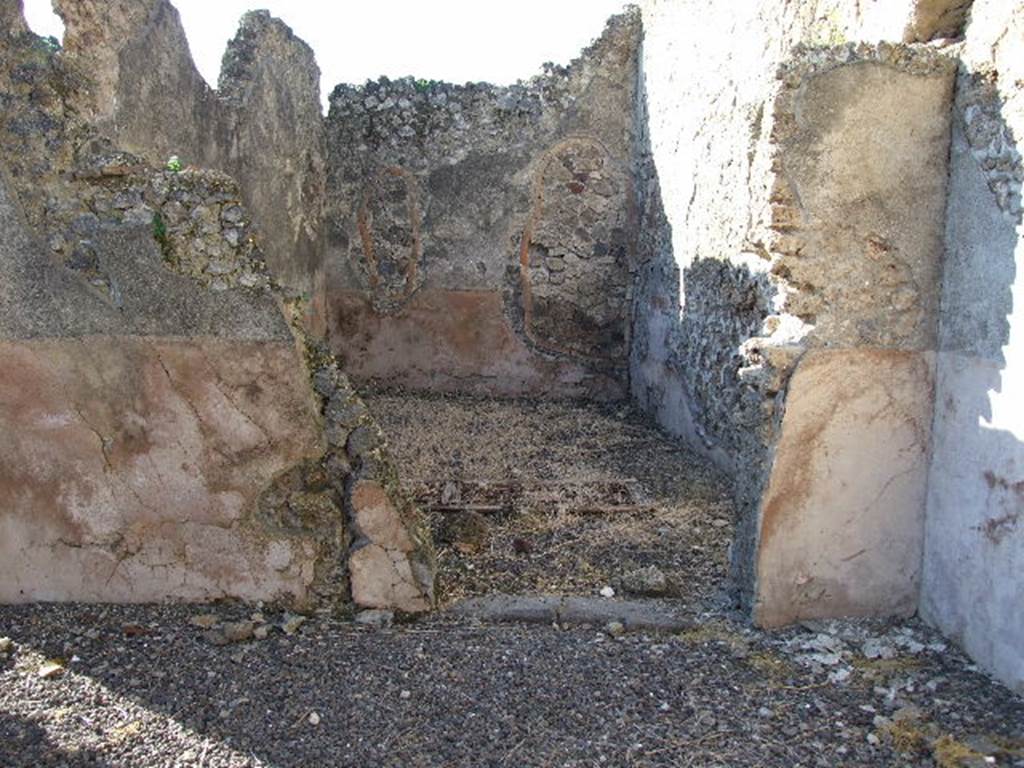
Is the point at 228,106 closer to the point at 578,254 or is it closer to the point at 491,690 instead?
the point at 578,254

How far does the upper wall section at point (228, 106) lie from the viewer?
3.83m

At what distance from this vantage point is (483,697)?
2748mm

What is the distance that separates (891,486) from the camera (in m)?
3.12

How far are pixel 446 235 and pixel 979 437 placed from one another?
204 inches

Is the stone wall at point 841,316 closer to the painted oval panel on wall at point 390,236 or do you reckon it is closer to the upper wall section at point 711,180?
the upper wall section at point 711,180

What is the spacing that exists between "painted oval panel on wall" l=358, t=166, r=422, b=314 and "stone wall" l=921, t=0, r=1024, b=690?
5.03 meters

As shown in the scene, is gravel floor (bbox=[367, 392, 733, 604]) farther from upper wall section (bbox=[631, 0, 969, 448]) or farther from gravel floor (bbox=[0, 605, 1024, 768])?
gravel floor (bbox=[0, 605, 1024, 768])

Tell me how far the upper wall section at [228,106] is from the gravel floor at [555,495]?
172 centimetres

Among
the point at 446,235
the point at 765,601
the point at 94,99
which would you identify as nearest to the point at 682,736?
the point at 765,601

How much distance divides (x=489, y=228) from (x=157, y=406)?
4499 mm

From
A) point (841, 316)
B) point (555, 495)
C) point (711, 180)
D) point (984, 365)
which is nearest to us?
point (984, 365)

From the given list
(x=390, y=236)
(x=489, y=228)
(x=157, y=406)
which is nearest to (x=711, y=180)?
(x=489, y=228)

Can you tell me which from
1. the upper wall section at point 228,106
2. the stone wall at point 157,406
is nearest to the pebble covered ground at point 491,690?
the stone wall at point 157,406

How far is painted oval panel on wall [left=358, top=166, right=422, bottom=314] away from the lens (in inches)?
286
